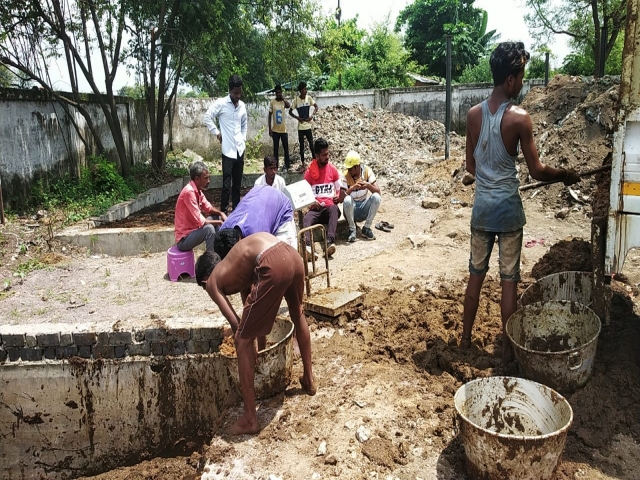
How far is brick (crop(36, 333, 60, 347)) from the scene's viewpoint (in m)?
4.73

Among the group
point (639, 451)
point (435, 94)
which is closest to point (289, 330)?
point (639, 451)

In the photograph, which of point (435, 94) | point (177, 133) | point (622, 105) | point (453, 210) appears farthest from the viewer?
point (435, 94)

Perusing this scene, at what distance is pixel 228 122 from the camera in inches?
315

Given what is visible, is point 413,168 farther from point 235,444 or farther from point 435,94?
point 235,444

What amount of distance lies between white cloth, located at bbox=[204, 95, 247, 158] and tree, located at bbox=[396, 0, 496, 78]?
20.2m

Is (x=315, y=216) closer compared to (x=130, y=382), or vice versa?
(x=130, y=382)

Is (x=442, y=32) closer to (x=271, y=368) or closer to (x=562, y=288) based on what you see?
(x=562, y=288)

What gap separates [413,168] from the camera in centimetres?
1248

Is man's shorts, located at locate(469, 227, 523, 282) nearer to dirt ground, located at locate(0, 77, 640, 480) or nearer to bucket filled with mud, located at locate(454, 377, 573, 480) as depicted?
dirt ground, located at locate(0, 77, 640, 480)

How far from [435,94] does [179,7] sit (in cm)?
869

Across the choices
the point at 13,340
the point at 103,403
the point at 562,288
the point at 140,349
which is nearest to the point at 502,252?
the point at 562,288

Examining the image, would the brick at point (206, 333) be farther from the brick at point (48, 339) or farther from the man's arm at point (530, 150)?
the man's arm at point (530, 150)

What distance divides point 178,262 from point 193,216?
24.1 inches

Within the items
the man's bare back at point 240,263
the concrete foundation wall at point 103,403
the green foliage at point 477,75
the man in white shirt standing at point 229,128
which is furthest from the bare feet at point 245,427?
the green foliage at point 477,75
